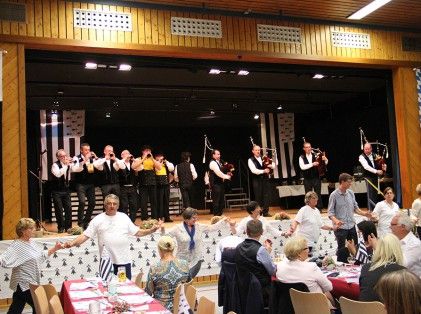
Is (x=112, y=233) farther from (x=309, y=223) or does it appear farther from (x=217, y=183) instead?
(x=217, y=183)

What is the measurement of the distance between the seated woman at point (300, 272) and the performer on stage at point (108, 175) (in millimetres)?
6106

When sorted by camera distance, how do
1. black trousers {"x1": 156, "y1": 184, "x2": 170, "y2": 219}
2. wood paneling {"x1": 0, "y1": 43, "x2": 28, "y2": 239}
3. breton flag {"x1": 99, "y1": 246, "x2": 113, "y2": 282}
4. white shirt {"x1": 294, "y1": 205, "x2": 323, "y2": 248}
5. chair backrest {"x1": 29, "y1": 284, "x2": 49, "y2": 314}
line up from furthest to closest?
black trousers {"x1": 156, "y1": 184, "x2": 170, "y2": 219} < wood paneling {"x1": 0, "y1": 43, "x2": 28, "y2": 239} < white shirt {"x1": 294, "y1": 205, "x2": 323, "y2": 248} < breton flag {"x1": 99, "y1": 246, "x2": 113, "y2": 282} < chair backrest {"x1": 29, "y1": 284, "x2": 49, "y2": 314}

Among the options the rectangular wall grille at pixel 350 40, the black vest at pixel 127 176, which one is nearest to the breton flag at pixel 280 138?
the rectangular wall grille at pixel 350 40

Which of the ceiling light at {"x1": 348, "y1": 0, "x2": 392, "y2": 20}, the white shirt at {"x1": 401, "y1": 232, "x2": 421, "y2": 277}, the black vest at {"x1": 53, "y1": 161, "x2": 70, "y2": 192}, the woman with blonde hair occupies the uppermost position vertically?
the ceiling light at {"x1": 348, "y1": 0, "x2": 392, "y2": 20}

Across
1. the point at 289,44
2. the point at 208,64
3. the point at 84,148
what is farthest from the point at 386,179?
the point at 84,148

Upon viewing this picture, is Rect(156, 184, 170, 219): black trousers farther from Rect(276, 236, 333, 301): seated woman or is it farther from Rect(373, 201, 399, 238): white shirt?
Rect(276, 236, 333, 301): seated woman

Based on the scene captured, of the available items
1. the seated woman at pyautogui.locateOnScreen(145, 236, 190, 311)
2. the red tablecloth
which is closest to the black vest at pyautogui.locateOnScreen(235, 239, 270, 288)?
the seated woman at pyautogui.locateOnScreen(145, 236, 190, 311)

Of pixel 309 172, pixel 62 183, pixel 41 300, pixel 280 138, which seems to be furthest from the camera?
pixel 280 138

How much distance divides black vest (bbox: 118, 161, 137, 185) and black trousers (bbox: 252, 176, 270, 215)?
9.01ft

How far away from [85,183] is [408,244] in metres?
6.98

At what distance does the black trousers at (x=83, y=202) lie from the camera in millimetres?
9904

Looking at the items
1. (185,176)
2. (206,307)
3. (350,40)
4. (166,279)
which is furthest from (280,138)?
(206,307)

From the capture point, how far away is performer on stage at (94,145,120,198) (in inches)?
404

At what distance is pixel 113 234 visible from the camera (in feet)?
21.5
